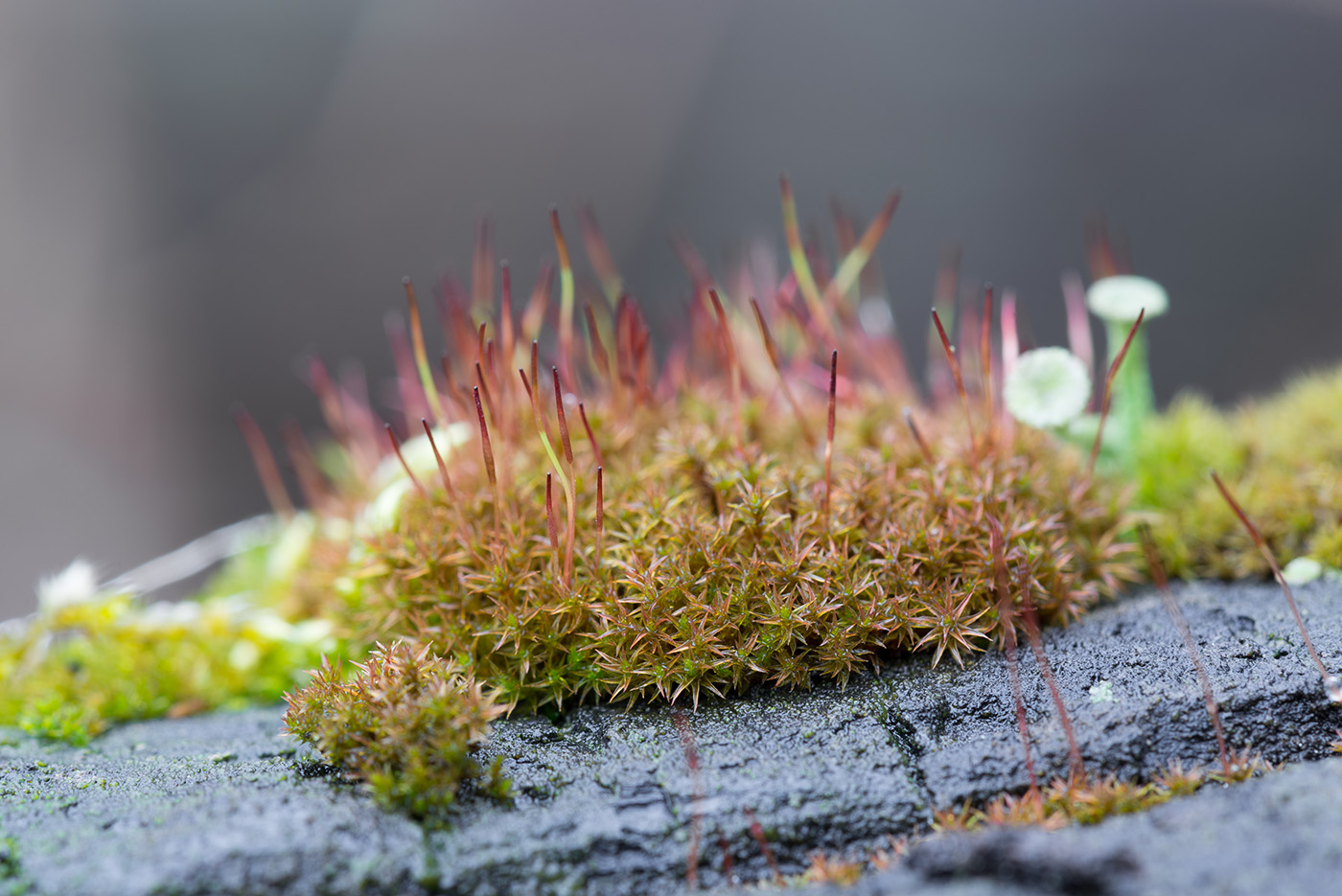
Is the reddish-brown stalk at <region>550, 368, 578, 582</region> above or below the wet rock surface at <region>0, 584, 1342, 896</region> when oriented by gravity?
above

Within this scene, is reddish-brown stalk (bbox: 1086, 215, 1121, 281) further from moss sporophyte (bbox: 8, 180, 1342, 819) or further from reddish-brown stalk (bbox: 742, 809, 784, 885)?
reddish-brown stalk (bbox: 742, 809, 784, 885)

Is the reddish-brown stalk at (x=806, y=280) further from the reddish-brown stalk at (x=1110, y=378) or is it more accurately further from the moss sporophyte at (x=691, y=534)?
the reddish-brown stalk at (x=1110, y=378)

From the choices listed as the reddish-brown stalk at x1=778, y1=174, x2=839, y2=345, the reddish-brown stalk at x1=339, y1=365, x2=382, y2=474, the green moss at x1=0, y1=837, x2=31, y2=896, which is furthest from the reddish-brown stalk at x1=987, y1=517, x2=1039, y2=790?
the reddish-brown stalk at x1=339, y1=365, x2=382, y2=474

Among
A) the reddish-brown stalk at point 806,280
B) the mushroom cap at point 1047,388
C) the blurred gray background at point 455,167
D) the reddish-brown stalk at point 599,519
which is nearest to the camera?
the reddish-brown stalk at point 599,519

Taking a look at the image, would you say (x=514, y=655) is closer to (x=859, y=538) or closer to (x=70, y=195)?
(x=859, y=538)

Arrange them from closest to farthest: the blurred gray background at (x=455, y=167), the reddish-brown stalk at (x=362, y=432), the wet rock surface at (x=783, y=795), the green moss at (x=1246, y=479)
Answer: the wet rock surface at (x=783, y=795) → the green moss at (x=1246, y=479) → the reddish-brown stalk at (x=362, y=432) → the blurred gray background at (x=455, y=167)

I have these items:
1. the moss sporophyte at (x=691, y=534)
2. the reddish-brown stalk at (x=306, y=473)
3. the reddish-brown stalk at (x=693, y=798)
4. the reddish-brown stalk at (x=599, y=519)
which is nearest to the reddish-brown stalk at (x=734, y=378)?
the moss sporophyte at (x=691, y=534)

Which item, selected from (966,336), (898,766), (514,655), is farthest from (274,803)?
(966,336)
